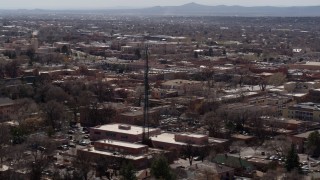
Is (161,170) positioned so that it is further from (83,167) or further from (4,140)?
(4,140)

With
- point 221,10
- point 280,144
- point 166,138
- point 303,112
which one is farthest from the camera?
point 221,10

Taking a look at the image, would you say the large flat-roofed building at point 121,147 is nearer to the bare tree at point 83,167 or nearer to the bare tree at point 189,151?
the bare tree at point 189,151

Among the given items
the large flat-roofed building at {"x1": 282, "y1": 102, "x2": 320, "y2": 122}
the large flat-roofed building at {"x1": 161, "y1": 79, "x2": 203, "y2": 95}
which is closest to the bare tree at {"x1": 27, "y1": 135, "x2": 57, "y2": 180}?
the large flat-roofed building at {"x1": 282, "y1": 102, "x2": 320, "y2": 122}

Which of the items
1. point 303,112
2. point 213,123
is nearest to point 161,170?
point 213,123

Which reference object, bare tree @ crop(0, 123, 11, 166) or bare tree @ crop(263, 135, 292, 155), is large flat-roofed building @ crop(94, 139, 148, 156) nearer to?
bare tree @ crop(0, 123, 11, 166)

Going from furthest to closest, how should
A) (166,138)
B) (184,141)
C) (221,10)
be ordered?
(221,10) → (166,138) → (184,141)

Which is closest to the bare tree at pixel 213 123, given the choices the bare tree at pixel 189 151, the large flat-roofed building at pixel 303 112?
the bare tree at pixel 189 151

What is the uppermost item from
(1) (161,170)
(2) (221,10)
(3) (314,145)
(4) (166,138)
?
(1) (161,170)

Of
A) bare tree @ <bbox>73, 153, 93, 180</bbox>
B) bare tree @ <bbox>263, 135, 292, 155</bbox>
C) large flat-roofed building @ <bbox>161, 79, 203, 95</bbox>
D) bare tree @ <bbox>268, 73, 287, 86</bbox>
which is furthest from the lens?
bare tree @ <bbox>268, 73, 287, 86</bbox>
